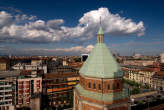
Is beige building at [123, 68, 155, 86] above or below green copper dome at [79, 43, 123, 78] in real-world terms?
below

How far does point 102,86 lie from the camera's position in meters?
17.1

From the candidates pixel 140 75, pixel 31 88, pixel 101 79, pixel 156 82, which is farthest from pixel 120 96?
pixel 140 75

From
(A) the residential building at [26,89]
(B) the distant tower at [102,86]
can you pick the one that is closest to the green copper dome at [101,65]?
(B) the distant tower at [102,86]

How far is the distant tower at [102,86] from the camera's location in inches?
652

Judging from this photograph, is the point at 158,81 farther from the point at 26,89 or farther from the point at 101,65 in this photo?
the point at 26,89

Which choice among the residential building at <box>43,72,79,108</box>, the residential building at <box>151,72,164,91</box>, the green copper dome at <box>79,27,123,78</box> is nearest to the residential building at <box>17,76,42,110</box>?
the residential building at <box>43,72,79,108</box>

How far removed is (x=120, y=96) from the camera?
17109 millimetres

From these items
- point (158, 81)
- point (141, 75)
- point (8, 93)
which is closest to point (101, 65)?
point (8, 93)

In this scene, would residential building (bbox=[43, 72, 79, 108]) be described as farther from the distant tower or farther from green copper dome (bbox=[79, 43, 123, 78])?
green copper dome (bbox=[79, 43, 123, 78])

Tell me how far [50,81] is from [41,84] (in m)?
3.18

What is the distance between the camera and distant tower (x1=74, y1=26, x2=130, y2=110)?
16562 mm

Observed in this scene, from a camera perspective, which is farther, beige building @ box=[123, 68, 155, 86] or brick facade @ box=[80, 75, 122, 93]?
beige building @ box=[123, 68, 155, 86]

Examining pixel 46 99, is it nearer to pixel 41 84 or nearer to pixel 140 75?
pixel 41 84

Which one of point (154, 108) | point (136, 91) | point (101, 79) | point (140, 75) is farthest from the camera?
point (140, 75)
